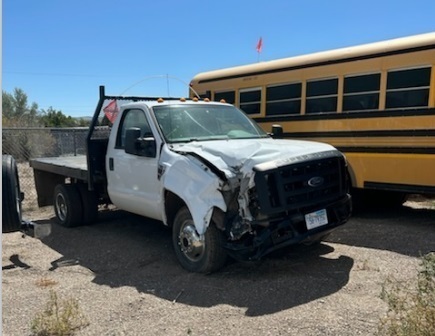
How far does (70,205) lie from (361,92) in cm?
513

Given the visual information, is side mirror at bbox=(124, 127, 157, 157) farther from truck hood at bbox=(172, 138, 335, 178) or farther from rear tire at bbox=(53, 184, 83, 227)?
rear tire at bbox=(53, 184, 83, 227)

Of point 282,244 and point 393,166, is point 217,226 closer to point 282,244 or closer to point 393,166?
point 282,244

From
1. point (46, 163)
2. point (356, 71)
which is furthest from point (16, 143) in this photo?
point (356, 71)

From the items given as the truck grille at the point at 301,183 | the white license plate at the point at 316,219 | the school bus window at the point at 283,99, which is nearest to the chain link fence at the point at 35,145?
the school bus window at the point at 283,99

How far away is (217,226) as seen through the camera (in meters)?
5.04

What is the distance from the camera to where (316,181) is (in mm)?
5207

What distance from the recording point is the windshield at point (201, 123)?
19.9 ft

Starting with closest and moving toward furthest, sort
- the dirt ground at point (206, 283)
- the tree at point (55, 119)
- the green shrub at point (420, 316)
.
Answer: the green shrub at point (420, 316)
the dirt ground at point (206, 283)
the tree at point (55, 119)

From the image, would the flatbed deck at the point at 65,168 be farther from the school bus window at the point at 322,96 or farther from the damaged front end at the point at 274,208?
the school bus window at the point at 322,96

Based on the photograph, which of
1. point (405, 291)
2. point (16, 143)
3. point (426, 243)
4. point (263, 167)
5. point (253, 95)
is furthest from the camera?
point (16, 143)

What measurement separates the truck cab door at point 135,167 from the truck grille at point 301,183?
1.64 m

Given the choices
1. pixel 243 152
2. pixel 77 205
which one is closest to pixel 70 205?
pixel 77 205

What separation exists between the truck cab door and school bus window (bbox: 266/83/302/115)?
348 cm

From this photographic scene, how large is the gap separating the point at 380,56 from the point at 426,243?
3076mm
